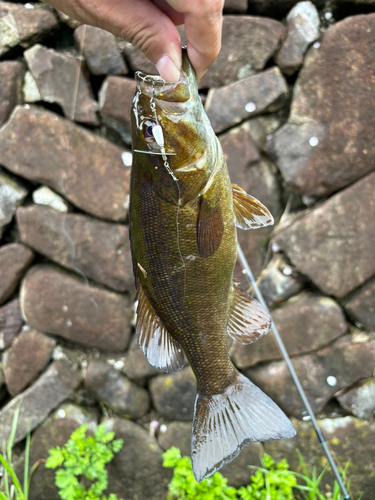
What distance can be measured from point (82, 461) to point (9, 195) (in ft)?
4.57

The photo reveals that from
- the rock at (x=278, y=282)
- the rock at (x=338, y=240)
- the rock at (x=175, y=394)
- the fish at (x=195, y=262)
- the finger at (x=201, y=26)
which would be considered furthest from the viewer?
the rock at (x=175, y=394)

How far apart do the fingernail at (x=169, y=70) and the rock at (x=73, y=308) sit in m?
1.28

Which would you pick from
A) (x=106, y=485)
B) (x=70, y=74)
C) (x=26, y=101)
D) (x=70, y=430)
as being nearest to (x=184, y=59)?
(x=70, y=74)

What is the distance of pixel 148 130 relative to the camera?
2.89 feet

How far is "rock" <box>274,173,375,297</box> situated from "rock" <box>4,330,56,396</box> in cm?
140

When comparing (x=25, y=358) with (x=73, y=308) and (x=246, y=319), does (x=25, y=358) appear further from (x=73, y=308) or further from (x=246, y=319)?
(x=246, y=319)

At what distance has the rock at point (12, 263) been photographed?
1.85 metres

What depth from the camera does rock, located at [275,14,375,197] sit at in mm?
1547

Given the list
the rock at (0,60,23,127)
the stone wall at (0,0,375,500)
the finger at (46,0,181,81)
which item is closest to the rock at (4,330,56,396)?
the stone wall at (0,0,375,500)

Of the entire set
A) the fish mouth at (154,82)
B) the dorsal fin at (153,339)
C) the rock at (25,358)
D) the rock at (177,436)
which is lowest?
the rock at (177,436)

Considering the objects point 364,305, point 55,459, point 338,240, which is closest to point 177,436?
point 55,459

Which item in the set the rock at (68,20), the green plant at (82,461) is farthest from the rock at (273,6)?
the green plant at (82,461)

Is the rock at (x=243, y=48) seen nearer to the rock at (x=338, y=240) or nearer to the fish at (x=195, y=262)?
A: the rock at (x=338, y=240)

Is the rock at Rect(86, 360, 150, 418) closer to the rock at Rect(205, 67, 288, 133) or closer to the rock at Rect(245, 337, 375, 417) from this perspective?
the rock at Rect(245, 337, 375, 417)
